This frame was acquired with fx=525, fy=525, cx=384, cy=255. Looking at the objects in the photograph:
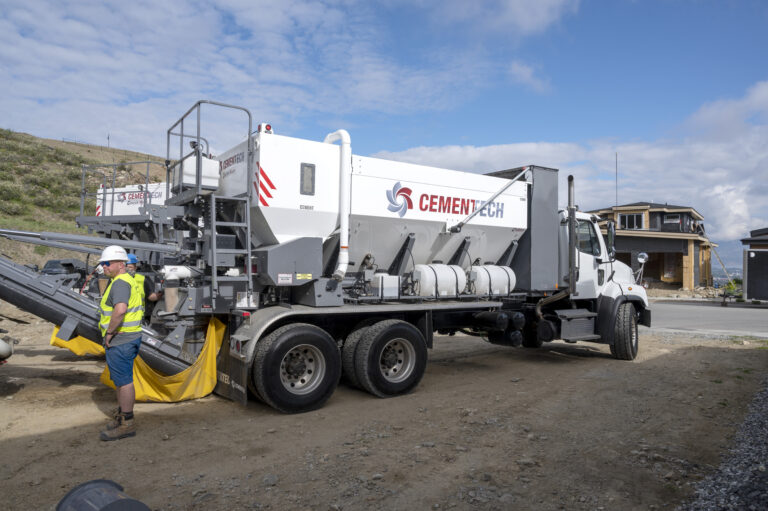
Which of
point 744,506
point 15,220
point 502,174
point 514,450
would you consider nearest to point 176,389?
point 514,450

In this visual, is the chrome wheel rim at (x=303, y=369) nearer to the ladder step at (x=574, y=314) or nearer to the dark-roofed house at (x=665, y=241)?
the ladder step at (x=574, y=314)

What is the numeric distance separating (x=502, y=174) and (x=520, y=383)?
12.1ft

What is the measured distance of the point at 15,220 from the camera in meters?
20.8

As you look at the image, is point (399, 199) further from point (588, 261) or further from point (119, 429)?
point (588, 261)

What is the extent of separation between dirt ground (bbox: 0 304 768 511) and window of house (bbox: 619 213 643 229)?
30.9 meters

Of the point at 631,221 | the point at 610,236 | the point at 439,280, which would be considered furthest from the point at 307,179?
the point at 631,221

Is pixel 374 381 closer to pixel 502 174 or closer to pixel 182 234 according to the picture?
pixel 182 234

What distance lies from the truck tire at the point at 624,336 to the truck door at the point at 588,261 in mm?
617

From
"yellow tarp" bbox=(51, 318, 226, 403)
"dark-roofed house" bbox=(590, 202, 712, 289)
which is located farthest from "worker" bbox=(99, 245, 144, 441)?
"dark-roofed house" bbox=(590, 202, 712, 289)

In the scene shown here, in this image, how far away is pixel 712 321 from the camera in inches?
685

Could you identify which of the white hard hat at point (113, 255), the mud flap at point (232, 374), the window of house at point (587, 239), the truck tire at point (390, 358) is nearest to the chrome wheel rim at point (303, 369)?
the mud flap at point (232, 374)

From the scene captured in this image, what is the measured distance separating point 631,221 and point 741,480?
1431 inches

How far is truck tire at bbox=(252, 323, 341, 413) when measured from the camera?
5.98 meters

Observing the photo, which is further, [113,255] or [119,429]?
[113,255]
